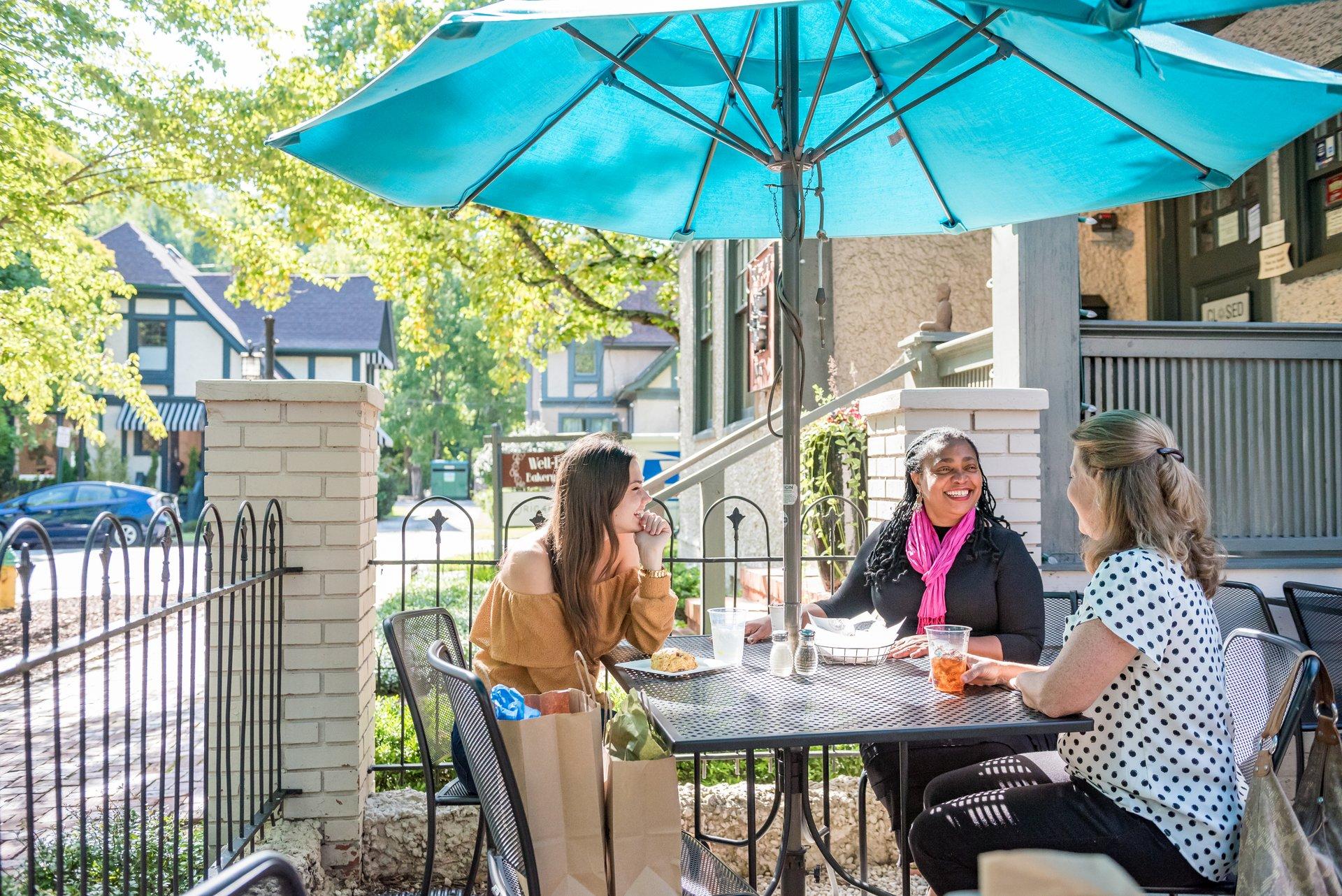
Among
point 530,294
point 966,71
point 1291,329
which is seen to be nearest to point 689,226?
point 966,71

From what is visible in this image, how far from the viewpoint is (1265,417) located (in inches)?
195

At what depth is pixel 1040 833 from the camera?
2.26m

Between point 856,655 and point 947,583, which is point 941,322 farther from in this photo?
point 856,655

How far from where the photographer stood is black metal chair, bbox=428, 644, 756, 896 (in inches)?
75.9

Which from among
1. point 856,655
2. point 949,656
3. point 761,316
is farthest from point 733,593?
point 761,316

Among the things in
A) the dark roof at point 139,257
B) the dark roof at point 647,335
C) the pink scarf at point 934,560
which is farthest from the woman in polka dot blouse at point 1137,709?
the dark roof at point 647,335

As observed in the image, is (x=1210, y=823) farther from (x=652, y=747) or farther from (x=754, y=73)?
(x=754, y=73)

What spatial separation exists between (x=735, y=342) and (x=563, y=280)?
2772 mm

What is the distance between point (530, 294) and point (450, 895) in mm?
11100

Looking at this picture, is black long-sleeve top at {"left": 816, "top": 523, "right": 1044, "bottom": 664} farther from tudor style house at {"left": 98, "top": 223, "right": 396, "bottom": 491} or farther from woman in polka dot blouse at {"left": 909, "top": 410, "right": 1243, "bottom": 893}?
tudor style house at {"left": 98, "top": 223, "right": 396, "bottom": 491}

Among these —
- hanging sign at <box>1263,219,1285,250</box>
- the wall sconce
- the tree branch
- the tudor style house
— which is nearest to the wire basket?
hanging sign at <box>1263,219,1285,250</box>

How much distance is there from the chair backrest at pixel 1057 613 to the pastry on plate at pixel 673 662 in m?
1.40

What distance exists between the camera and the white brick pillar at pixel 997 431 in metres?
Answer: 4.19

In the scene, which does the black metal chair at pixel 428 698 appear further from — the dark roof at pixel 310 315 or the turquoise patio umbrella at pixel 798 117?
the dark roof at pixel 310 315
